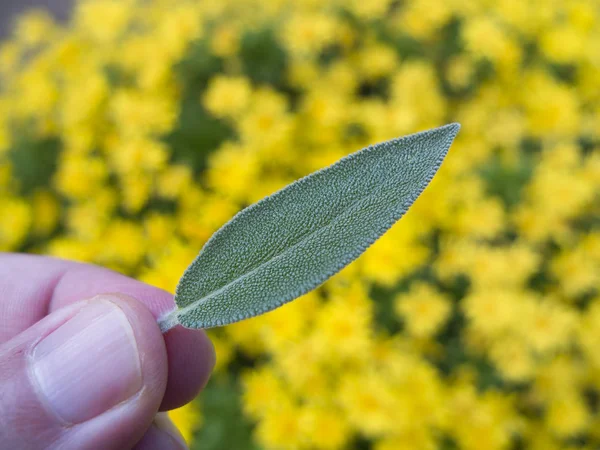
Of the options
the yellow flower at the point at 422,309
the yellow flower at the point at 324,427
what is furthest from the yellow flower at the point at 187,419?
the yellow flower at the point at 422,309

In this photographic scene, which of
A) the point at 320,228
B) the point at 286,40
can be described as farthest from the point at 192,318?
the point at 286,40

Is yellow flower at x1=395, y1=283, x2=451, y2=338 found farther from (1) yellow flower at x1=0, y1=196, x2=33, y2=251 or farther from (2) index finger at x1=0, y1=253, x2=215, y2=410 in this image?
(1) yellow flower at x1=0, y1=196, x2=33, y2=251

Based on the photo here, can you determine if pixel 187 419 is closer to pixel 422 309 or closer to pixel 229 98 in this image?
pixel 422 309

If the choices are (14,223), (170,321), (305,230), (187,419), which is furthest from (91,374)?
(14,223)

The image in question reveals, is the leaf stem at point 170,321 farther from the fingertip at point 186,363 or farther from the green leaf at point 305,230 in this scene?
the fingertip at point 186,363

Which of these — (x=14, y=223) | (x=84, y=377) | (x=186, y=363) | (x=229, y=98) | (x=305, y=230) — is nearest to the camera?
(x=305, y=230)

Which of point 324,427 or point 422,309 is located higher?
point 422,309
